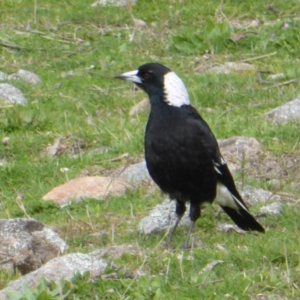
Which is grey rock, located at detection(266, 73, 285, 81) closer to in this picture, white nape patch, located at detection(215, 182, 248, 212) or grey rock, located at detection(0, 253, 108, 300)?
white nape patch, located at detection(215, 182, 248, 212)

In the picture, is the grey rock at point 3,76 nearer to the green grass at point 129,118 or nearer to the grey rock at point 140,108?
the green grass at point 129,118

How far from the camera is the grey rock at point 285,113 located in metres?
7.86

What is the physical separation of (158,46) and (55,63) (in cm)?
102

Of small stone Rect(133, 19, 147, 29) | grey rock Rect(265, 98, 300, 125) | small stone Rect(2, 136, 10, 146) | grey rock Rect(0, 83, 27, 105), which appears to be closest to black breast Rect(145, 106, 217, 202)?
grey rock Rect(265, 98, 300, 125)

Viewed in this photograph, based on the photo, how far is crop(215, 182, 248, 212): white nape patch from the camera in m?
6.33

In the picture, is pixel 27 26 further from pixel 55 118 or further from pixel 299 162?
pixel 299 162

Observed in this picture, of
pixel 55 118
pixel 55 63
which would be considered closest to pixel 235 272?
pixel 55 118

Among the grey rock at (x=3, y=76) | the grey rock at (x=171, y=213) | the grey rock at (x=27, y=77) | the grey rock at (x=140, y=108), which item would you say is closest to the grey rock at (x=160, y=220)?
the grey rock at (x=171, y=213)

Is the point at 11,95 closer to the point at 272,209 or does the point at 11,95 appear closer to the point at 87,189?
the point at 87,189

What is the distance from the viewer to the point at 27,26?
1082cm

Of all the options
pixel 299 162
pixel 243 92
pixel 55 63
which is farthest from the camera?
pixel 55 63

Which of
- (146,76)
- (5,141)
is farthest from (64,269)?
(5,141)

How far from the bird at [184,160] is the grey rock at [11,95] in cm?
243

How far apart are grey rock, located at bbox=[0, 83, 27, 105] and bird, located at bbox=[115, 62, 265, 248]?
7.97ft
